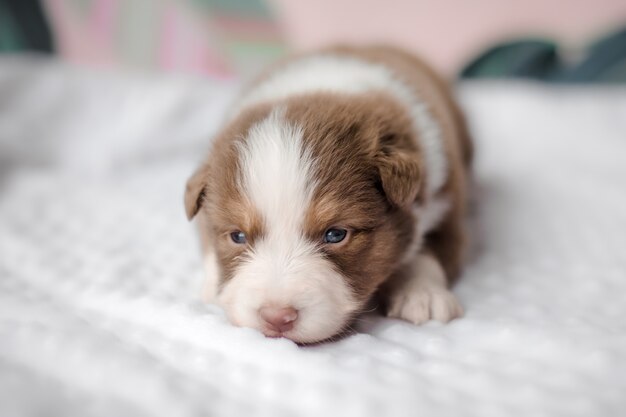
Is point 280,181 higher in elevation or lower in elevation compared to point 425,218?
higher

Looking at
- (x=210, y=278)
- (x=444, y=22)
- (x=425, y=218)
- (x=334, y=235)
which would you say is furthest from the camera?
(x=444, y=22)

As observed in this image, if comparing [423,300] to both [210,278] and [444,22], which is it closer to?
[210,278]

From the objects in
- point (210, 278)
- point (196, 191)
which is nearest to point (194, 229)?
point (210, 278)

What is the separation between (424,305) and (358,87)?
1120 millimetres

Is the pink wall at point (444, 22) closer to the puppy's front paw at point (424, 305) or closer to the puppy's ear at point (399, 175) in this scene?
the puppy's ear at point (399, 175)

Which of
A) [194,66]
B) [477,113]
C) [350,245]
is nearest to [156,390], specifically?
[350,245]

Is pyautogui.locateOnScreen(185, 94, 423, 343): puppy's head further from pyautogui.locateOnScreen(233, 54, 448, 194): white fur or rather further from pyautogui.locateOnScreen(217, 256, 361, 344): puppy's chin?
pyautogui.locateOnScreen(233, 54, 448, 194): white fur

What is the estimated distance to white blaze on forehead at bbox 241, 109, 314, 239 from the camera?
2119 millimetres

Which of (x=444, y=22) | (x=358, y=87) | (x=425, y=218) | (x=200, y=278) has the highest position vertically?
(x=444, y=22)

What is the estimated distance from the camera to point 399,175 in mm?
2244

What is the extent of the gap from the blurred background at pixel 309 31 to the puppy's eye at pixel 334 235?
367cm

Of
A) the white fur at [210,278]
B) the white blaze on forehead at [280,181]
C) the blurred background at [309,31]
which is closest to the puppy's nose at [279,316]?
the white blaze on forehead at [280,181]

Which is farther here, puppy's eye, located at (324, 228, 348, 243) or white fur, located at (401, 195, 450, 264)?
white fur, located at (401, 195, 450, 264)

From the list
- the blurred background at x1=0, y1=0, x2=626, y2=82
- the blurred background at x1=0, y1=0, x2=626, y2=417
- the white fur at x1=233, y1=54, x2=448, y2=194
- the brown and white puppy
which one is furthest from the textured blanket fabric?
the blurred background at x1=0, y1=0, x2=626, y2=82
